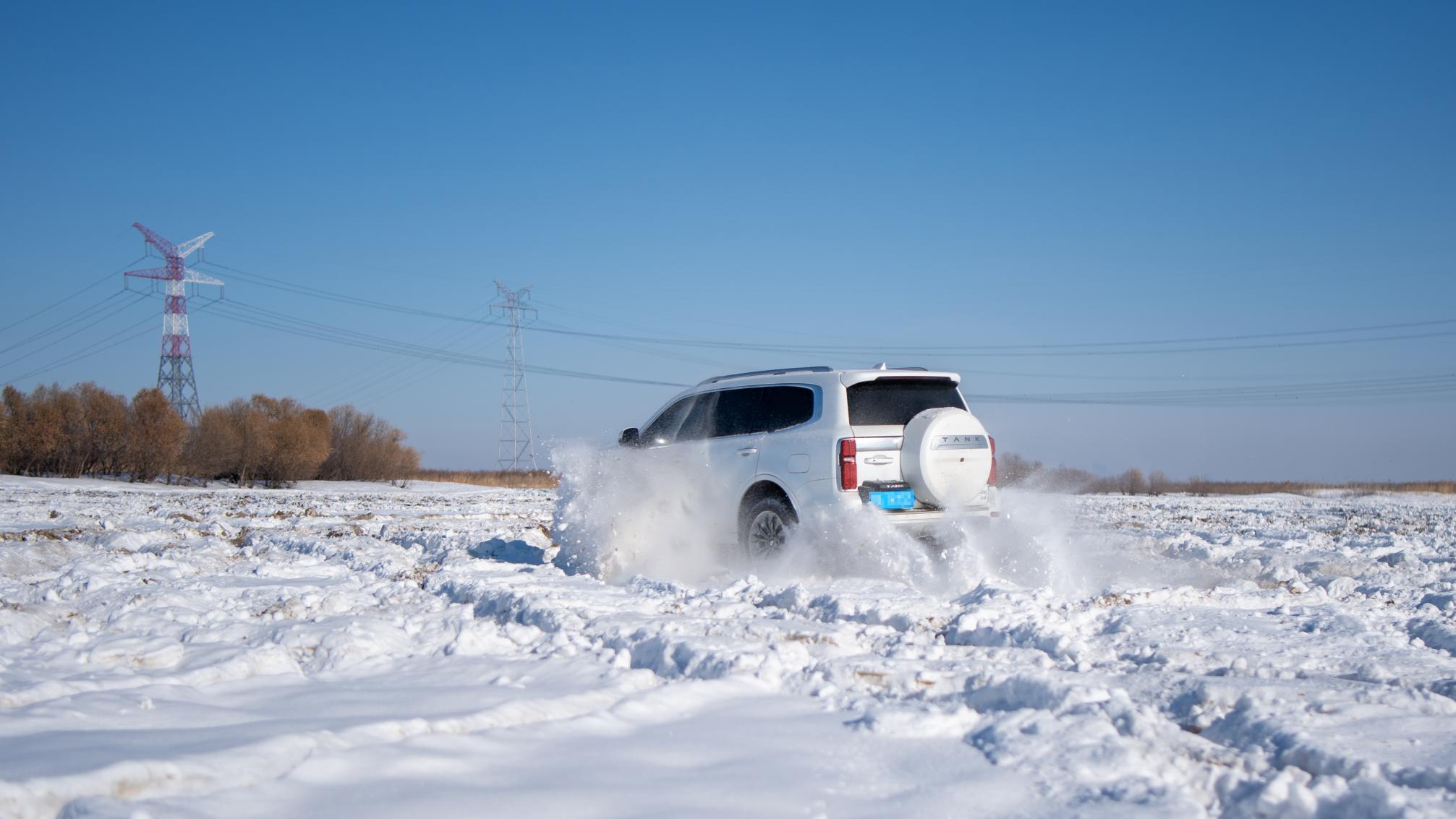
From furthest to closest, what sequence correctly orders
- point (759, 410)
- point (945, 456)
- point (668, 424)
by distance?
point (668, 424)
point (759, 410)
point (945, 456)

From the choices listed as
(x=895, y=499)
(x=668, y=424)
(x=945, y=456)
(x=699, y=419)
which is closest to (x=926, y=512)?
(x=895, y=499)

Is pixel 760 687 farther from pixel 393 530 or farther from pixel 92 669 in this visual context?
pixel 393 530

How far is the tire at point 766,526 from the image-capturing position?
8.55m

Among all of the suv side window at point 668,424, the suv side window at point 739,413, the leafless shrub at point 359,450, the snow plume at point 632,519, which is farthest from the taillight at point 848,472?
the leafless shrub at point 359,450

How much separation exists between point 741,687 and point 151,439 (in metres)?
42.3

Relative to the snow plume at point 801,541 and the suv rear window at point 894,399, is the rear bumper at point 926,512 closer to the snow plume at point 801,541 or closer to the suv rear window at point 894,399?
the snow plume at point 801,541

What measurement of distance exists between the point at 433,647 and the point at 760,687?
2064 mm

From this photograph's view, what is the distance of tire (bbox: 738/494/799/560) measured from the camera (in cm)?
855

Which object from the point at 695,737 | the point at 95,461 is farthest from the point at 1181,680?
the point at 95,461

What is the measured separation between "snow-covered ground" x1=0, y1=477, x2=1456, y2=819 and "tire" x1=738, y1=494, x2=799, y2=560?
0.19 meters

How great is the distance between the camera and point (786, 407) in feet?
29.0

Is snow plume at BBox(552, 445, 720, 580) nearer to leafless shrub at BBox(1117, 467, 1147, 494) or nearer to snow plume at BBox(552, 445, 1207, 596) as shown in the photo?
snow plume at BBox(552, 445, 1207, 596)

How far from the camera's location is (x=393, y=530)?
1446 cm

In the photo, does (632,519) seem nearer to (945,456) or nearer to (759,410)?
(759,410)
